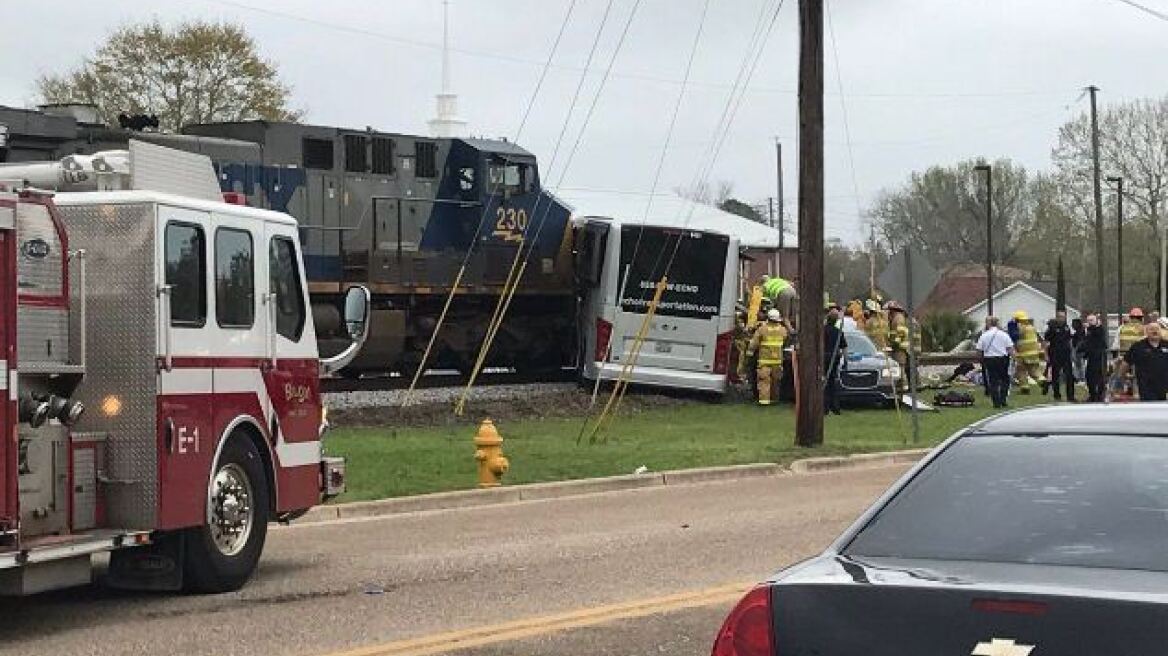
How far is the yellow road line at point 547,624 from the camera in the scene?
8367 millimetres

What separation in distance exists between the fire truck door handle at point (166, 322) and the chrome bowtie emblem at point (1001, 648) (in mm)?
6621

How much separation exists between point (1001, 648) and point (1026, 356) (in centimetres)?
3192

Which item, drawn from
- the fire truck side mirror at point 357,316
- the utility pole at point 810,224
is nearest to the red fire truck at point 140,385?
the fire truck side mirror at point 357,316

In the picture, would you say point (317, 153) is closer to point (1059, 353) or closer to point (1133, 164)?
point (1059, 353)

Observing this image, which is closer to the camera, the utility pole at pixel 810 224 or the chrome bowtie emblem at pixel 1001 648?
the chrome bowtie emblem at pixel 1001 648

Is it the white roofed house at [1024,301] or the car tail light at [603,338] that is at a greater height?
the white roofed house at [1024,301]

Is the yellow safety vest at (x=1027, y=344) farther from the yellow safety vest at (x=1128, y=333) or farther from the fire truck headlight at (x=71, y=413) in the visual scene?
the fire truck headlight at (x=71, y=413)

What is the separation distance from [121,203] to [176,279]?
1.87 ft

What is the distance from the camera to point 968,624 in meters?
4.03

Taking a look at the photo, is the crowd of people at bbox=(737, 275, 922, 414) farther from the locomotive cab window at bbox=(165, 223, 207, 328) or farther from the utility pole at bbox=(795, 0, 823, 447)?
the locomotive cab window at bbox=(165, 223, 207, 328)

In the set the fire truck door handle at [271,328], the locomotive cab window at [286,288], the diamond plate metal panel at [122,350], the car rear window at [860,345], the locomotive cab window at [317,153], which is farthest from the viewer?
the car rear window at [860,345]

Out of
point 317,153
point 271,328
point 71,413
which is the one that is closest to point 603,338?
point 317,153

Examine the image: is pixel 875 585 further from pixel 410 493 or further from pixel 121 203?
pixel 410 493

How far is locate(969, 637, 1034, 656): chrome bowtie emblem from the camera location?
3924 millimetres
